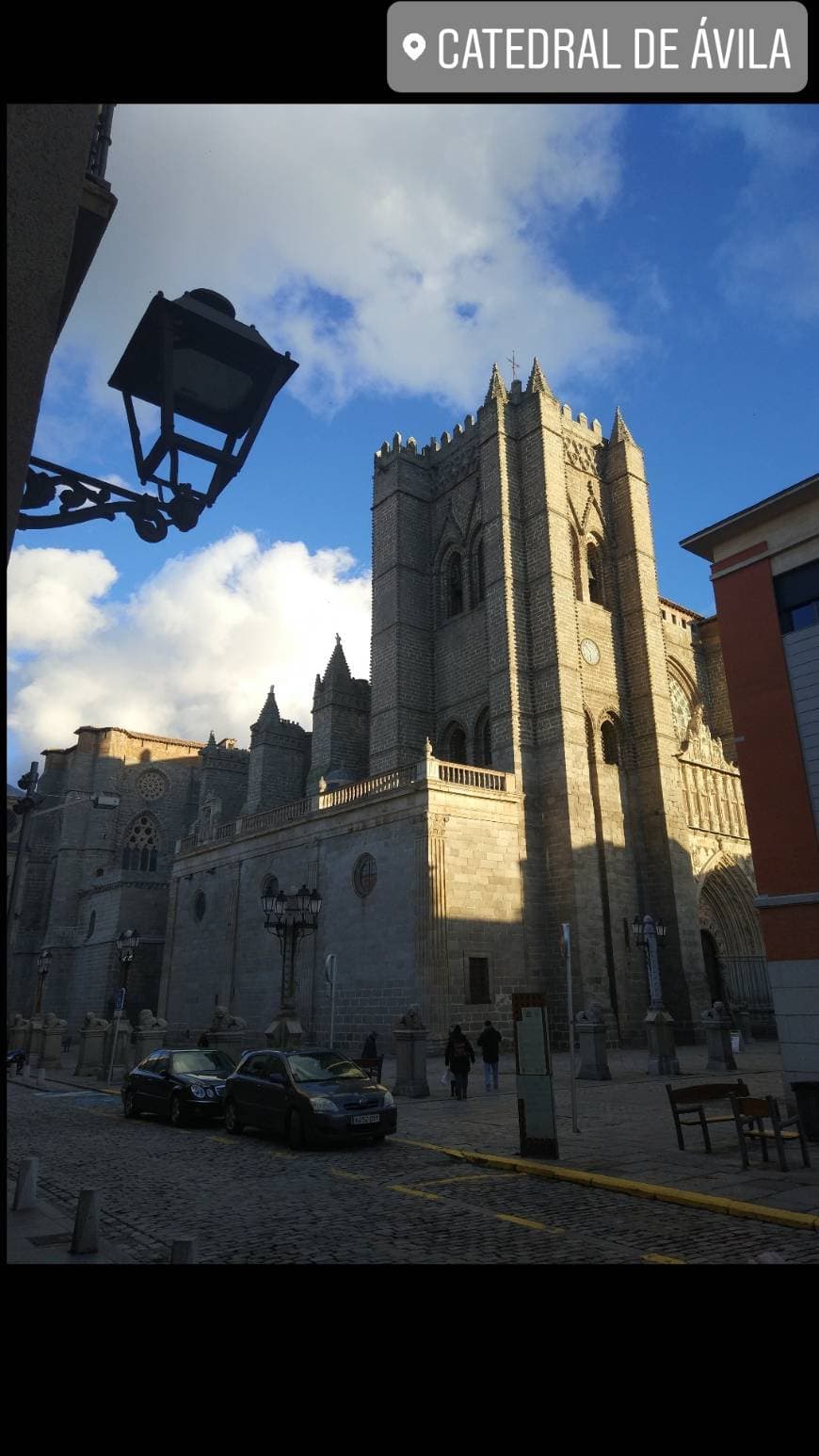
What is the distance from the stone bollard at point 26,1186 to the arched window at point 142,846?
40.8m

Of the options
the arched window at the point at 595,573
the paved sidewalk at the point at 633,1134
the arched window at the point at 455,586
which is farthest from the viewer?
the arched window at the point at 455,586

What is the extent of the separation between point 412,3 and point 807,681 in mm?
11125

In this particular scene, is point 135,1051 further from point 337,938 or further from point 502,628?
point 502,628

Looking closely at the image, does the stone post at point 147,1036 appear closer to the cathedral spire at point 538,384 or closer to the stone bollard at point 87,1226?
the stone bollard at point 87,1226

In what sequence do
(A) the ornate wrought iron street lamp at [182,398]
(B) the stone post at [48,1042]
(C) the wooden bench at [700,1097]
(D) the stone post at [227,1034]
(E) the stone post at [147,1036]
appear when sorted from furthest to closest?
(B) the stone post at [48,1042]
(E) the stone post at [147,1036]
(D) the stone post at [227,1034]
(C) the wooden bench at [700,1097]
(A) the ornate wrought iron street lamp at [182,398]

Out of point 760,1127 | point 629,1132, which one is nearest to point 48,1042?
point 629,1132

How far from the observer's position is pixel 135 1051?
22047 millimetres

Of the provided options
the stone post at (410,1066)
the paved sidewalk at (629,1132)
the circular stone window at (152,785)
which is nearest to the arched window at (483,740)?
the paved sidewalk at (629,1132)

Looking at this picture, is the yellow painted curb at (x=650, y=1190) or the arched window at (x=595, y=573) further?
the arched window at (x=595, y=573)

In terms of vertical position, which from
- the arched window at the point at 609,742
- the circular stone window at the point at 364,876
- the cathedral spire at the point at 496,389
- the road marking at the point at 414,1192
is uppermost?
the cathedral spire at the point at 496,389

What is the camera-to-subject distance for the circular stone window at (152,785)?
48250 millimetres

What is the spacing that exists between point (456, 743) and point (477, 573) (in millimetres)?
6708

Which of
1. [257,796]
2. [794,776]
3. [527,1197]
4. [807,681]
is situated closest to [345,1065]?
[527,1197]

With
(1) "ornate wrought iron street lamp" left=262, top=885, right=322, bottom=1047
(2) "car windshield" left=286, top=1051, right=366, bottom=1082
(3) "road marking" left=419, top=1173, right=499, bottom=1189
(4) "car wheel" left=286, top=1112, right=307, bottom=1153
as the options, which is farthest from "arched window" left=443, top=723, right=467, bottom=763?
(3) "road marking" left=419, top=1173, right=499, bottom=1189
